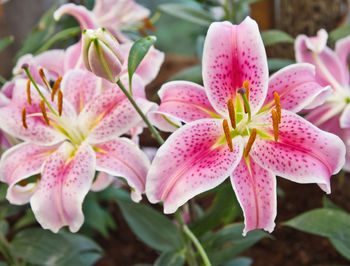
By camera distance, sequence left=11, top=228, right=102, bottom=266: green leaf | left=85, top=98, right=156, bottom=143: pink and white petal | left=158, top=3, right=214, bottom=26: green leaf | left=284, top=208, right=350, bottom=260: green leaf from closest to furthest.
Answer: left=85, top=98, right=156, bottom=143: pink and white petal, left=284, top=208, right=350, bottom=260: green leaf, left=11, top=228, right=102, bottom=266: green leaf, left=158, top=3, right=214, bottom=26: green leaf

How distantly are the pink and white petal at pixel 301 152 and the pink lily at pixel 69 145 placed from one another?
0.13 metres

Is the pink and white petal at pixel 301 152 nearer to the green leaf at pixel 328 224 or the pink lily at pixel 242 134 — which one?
the pink lily at pixel 242 134

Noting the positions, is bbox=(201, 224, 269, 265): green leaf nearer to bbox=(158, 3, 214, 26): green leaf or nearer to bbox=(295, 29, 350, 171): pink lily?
bbox=(295, 29, 350, 171): pink lily

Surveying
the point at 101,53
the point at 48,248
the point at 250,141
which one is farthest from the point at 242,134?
the point at 48,248

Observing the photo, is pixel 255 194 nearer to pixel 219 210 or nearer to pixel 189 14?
pixel 219 210

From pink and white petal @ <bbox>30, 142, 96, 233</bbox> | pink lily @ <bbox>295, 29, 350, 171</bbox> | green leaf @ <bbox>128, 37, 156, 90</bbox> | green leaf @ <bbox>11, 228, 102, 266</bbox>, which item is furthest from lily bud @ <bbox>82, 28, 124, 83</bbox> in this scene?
green leaf @ <bbox>11, 228, 102, 266</bbox>

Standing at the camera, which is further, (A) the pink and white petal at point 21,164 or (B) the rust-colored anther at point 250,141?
(A) the pink and white petal at point 21,164

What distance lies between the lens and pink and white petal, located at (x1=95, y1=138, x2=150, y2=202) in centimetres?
49

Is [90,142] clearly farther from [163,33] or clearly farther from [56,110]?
[163,33]

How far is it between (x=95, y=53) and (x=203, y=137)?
0.43 feet

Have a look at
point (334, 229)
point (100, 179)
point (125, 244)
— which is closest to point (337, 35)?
point (334, 229)

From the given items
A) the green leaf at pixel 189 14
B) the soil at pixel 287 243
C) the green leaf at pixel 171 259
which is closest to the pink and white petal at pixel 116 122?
the green leaf at pixel 171 259

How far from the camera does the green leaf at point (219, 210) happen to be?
0.64 metres

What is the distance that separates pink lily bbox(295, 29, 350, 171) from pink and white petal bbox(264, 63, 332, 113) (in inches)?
4.3
